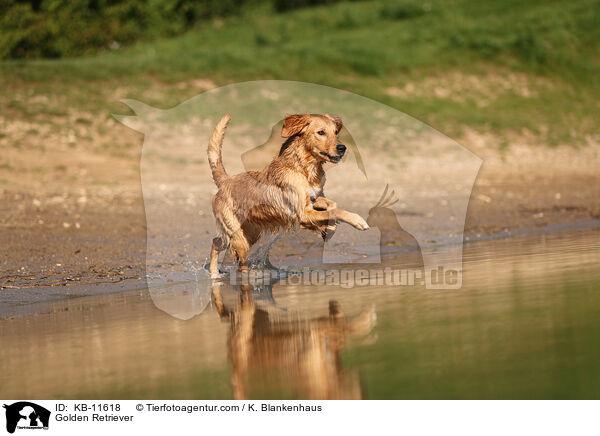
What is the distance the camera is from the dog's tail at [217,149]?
920 cm

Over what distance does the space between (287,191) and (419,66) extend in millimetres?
15706

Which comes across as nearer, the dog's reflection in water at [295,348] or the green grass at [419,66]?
the dog's reflection in water at [295,348]

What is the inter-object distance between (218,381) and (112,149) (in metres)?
12.8

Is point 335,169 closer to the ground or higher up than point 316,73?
closer to the ground

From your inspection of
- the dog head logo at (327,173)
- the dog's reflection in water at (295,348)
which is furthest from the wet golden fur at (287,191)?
the dog's reflection in water at (295,348)

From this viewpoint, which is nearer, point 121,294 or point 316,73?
point 121,294

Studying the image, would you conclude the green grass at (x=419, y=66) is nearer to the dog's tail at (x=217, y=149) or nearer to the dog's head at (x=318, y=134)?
the dog's tail at (x=217, y=149)

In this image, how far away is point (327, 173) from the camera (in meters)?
15.4

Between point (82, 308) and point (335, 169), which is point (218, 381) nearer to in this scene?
point (82, 308)
